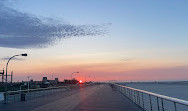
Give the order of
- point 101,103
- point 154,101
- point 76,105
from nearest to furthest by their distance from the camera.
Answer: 1. point 154,101
2. point 76,105
3. point 101,103

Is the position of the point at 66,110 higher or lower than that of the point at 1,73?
lower

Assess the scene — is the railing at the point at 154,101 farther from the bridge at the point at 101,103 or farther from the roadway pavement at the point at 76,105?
the roadway pavement at the point at 76,105

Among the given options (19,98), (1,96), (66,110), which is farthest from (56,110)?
(19,98)

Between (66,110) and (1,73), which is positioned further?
(1,73)

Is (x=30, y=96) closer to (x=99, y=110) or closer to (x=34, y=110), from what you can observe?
(x=34, y=110)

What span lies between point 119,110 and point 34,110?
19.3 ft


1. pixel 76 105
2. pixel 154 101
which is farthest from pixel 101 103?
pixel 154 101

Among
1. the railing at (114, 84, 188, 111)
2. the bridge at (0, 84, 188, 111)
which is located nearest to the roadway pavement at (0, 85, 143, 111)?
the bridge at (0, 84, 188, 111)

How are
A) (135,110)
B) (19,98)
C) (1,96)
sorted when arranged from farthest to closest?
(19,98) → (1,96) → (135,110)

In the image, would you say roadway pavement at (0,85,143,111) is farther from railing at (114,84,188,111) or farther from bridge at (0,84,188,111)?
railing at (114,84,188,111)

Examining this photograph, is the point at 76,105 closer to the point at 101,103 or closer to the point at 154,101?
the point at 101,103

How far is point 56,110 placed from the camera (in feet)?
46.2

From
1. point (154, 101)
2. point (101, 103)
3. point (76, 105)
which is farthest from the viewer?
point (101, 103)

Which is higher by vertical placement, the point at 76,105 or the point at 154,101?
the point at 154,101
